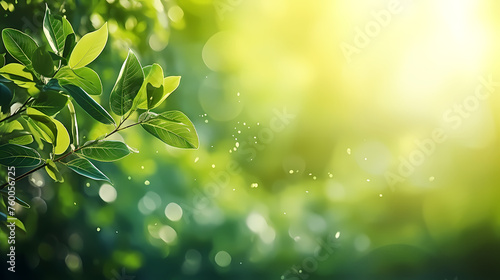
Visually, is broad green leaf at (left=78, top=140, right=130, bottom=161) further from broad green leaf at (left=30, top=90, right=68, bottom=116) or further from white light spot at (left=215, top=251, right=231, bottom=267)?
white light spot at (left=215, top=251, right=231, bottom=267)

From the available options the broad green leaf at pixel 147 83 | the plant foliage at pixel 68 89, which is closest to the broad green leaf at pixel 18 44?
the plant foliage at pixel 68 89

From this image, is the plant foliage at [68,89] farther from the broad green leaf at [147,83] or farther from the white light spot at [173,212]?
the white light spot at [173,212]

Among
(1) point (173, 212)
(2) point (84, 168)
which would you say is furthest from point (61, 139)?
(1) point (173, 212)

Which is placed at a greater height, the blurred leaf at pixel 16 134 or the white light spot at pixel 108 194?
the white light spot at pixel 108 194

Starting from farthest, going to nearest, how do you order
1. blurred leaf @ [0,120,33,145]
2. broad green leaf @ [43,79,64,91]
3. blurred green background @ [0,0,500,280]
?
blurred green background @ [0,0,500,280] < blurred leaf @ [0,120,33,145] < broad green leaf @ [43,79,64,91]

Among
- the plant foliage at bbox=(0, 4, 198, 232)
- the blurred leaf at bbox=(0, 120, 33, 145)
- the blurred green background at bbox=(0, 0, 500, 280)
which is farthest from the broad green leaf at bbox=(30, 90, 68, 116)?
the blurred green background at bbox=(0, 0, 500, 280)

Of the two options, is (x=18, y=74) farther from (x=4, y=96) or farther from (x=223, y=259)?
(x=223, y=259)

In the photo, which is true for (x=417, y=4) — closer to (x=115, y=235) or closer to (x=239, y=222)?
(x=239, y=222)
